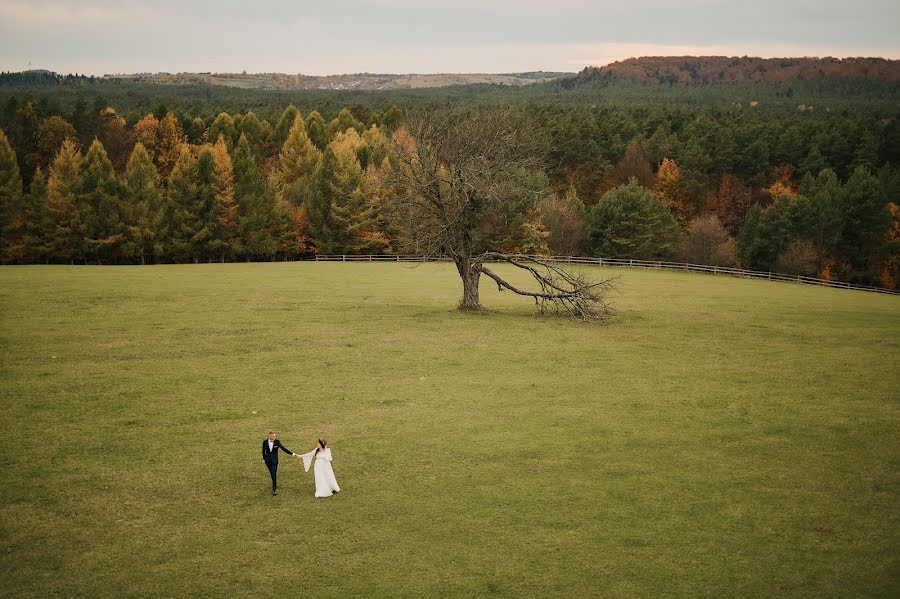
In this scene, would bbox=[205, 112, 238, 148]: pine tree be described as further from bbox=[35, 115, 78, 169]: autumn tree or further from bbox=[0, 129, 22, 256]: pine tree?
bbox=[0, 129, 22, 256]: pine tree

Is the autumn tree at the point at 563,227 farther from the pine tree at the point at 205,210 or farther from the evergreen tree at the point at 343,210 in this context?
the pine tree at the point at 205,210

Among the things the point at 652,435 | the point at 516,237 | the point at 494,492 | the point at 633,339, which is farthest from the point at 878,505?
the point at 516,237

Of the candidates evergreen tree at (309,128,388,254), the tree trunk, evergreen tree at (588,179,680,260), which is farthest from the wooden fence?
the tree trunk

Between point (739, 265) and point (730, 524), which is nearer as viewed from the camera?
point (730, 524)

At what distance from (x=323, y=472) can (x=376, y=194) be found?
209 feet

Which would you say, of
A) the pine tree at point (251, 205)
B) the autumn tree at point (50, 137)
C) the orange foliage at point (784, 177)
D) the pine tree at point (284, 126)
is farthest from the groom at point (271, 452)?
the orange foliage at point (784, 177)

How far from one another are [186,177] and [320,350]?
166 feet

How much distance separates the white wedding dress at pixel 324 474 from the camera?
19359mm

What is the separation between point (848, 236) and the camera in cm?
8888

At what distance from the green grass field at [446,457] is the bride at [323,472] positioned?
31 cm

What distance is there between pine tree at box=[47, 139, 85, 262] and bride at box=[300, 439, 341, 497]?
2605 inches

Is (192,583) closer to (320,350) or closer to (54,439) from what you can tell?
(54,439)

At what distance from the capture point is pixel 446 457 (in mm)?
22406

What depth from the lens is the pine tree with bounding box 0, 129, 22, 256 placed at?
75938 mm
